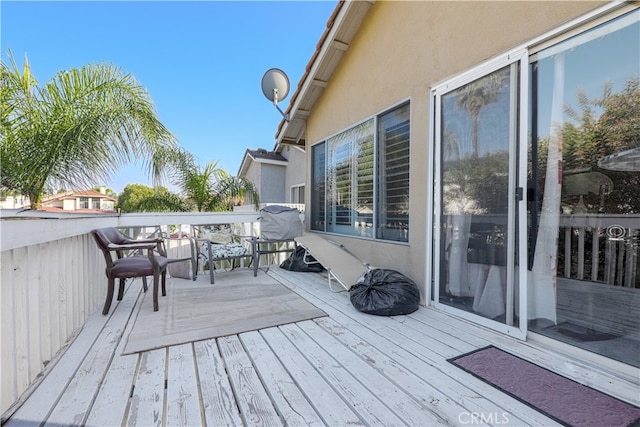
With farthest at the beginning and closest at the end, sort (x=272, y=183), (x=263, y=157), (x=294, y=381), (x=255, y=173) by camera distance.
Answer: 1. (x=255, y=173)
2. (x=272, y=183)
3. (x=263, y=157)
4. (x=294, y=381)

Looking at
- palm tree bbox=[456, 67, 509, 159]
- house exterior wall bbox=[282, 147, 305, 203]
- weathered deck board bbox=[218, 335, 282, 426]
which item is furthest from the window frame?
house exterior wall bbox=[282, 147, 305, 203]

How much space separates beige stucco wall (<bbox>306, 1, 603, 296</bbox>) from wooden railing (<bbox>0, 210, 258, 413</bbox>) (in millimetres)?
3142

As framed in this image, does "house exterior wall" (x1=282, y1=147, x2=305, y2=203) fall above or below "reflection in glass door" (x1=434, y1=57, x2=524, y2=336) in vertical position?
above

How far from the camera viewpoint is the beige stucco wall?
2.29 metres

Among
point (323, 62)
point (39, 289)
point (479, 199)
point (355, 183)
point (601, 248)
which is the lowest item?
point (39, 289)

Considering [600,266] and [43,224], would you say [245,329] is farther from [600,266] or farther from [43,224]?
[600,266]

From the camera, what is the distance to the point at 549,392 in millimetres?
1607

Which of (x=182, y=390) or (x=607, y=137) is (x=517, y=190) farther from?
(x=182, y=390)

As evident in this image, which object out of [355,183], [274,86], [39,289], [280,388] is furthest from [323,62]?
[280,388]

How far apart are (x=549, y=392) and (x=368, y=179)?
2.95m

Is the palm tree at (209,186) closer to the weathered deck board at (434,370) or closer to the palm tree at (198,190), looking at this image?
the palm tree at (198,190)

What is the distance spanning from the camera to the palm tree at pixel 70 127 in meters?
3.17

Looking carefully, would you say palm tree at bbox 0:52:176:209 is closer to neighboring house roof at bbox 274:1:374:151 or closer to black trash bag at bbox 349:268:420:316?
neighboring house roof at bbox 274:1:374:151

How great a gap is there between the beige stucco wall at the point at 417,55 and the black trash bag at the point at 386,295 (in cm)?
28
